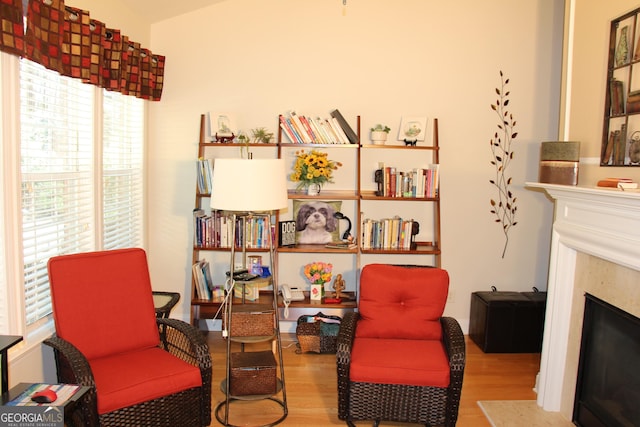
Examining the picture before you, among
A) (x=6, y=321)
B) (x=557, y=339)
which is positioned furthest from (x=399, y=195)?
(x=6, y=321)

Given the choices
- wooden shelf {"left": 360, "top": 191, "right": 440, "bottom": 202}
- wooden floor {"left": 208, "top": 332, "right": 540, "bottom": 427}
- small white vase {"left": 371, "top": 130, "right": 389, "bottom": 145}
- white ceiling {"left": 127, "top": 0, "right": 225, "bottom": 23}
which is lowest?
wooden floor {"left": 208, "top": 332, "right": 540, "bottom": 427}

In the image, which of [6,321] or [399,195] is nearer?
Answer: [6,321]

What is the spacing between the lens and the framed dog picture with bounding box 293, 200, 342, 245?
4523 millimetres

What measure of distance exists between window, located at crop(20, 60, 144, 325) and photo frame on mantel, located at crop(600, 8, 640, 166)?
9.89ft

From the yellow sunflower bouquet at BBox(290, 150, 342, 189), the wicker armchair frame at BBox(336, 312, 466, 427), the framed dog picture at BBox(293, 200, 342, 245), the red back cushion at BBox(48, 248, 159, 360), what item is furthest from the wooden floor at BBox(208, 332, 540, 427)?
the yellow sunflower bouquet at BBox(290, 150, 342, 189)

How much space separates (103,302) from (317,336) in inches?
66.4

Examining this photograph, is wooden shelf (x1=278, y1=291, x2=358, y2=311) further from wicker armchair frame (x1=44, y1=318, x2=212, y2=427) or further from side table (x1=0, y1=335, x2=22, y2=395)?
side table (x1=0, y1=335, x2=22, y2=395)

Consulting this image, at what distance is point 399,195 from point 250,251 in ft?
4.24

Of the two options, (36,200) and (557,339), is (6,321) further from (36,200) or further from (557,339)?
(557,339)

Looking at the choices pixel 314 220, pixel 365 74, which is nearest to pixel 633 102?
pixel 365 74

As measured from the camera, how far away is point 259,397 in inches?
125

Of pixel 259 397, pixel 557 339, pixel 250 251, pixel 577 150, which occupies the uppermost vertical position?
pixel 577 150

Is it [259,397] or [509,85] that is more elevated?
[509,85]

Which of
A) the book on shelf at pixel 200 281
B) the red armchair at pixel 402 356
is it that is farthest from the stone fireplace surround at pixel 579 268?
the book on shelf at pixel 200 281
